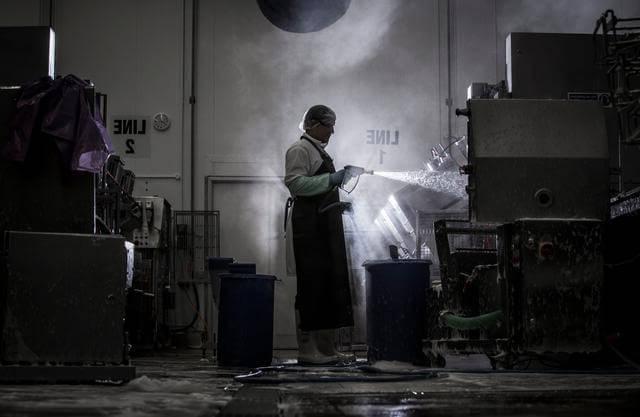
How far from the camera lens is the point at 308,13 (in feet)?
31.8

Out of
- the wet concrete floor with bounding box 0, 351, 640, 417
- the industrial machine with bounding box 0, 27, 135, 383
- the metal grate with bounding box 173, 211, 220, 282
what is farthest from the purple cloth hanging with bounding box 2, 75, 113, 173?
the metal grate with bounding box 173, 211, 220, 282

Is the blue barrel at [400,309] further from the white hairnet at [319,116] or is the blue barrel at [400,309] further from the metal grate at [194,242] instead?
the metal grate at [194,242]

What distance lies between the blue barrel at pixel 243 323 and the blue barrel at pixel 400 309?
2.66 feet

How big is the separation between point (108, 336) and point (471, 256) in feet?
6.77

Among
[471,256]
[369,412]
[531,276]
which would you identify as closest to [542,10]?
[471,256]

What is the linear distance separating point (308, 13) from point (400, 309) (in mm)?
5582

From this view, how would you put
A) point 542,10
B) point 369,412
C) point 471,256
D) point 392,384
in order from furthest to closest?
point 542,10 → point 471,256 → point 392,384 → point 369,412

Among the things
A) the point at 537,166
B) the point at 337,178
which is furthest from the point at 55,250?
the point at 537,166

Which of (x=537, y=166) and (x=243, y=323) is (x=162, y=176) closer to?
(x=243, y=323)

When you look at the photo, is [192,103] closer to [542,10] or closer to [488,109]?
[542,10]

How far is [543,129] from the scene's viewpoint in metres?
4.25

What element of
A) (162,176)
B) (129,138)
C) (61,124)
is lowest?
(61,124)

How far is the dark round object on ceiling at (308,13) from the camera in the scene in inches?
381

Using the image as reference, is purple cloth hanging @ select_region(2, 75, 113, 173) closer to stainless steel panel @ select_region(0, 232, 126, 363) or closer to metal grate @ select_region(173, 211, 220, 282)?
stainless steel panel @ select_region(0, 232, 126, 363)
